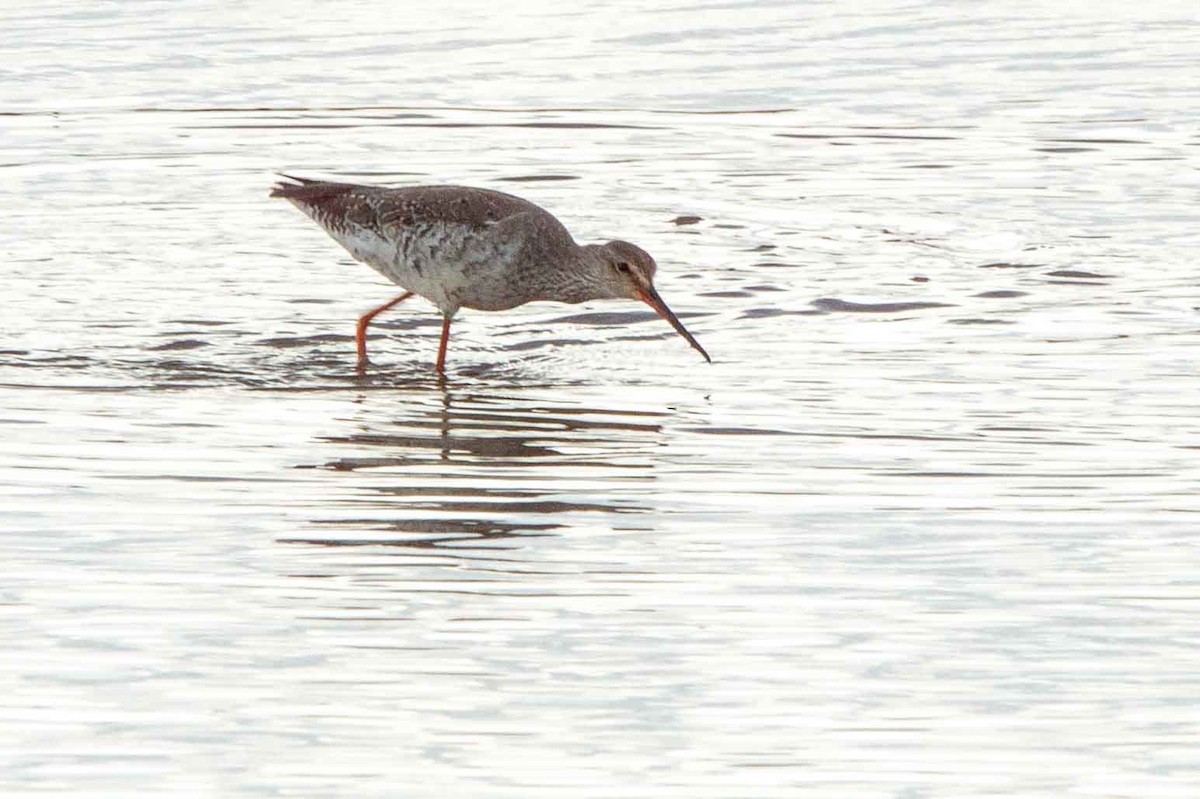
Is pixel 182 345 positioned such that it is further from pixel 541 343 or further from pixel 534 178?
pixel 534 178

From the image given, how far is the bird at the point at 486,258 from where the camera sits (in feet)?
37.4

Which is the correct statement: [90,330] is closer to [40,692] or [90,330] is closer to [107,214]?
[107,214]

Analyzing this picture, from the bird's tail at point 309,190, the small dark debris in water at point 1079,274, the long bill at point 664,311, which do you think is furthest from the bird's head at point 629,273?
the small dark debris in water at point 1079,274

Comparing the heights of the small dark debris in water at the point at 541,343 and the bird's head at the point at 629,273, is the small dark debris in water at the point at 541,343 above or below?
below

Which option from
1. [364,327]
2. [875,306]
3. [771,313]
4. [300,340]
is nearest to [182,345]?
[300,340]

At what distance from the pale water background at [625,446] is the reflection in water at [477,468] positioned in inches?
1.2

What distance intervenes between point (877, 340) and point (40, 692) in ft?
19.2

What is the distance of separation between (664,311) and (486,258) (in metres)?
0.93

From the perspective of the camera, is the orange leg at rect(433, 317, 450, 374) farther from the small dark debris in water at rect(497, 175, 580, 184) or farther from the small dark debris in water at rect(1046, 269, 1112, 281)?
the small dark debris in water at rect(497, 175, 580, 184)

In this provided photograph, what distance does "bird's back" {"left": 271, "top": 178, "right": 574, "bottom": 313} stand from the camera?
11469 mm

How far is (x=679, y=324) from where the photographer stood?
11.0 metres

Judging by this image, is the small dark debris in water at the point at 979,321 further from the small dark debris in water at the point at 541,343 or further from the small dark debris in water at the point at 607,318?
the small dark debris in water at the point at 541,343

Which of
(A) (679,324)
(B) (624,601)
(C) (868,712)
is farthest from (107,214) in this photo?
(C) (868,712)

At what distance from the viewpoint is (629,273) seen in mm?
11336
